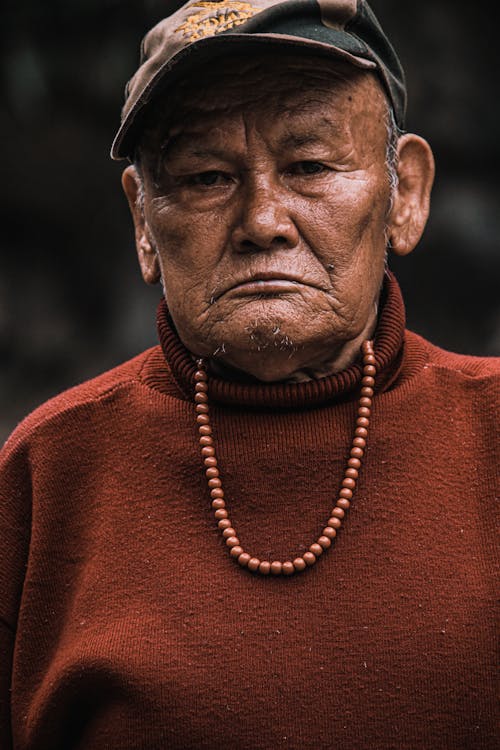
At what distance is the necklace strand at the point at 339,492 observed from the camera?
204 centimetres

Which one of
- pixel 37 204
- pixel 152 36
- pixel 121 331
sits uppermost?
pixel 152 36

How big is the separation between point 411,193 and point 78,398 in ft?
2.71

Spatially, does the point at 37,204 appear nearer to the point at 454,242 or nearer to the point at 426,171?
the point at 454,242

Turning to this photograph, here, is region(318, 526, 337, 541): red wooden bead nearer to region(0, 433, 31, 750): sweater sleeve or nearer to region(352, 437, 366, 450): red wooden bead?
region(352, 437, 366, 450): red wooden bead

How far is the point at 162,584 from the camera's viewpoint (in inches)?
81.7

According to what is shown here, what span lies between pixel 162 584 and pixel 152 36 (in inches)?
42.0

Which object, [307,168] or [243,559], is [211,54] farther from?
[243,559]

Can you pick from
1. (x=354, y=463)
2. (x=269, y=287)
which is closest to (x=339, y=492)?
(x=354, y=463)

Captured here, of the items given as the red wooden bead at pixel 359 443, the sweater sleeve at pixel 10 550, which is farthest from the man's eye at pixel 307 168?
the sweater sleeve at pixel 10 550

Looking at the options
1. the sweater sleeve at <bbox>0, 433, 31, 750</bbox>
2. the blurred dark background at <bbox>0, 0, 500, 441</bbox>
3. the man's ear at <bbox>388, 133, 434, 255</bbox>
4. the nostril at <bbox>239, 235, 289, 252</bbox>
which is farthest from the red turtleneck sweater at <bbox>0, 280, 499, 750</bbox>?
the blurred dark background at <bbox>0, 0, 500, 441</bbox>

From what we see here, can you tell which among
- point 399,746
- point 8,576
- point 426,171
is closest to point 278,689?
point 399,746

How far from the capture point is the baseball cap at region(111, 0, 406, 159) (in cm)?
198

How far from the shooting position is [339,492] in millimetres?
2100

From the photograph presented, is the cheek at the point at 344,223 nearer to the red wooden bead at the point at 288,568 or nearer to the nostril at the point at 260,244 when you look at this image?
the nostril at the point at 260,244
